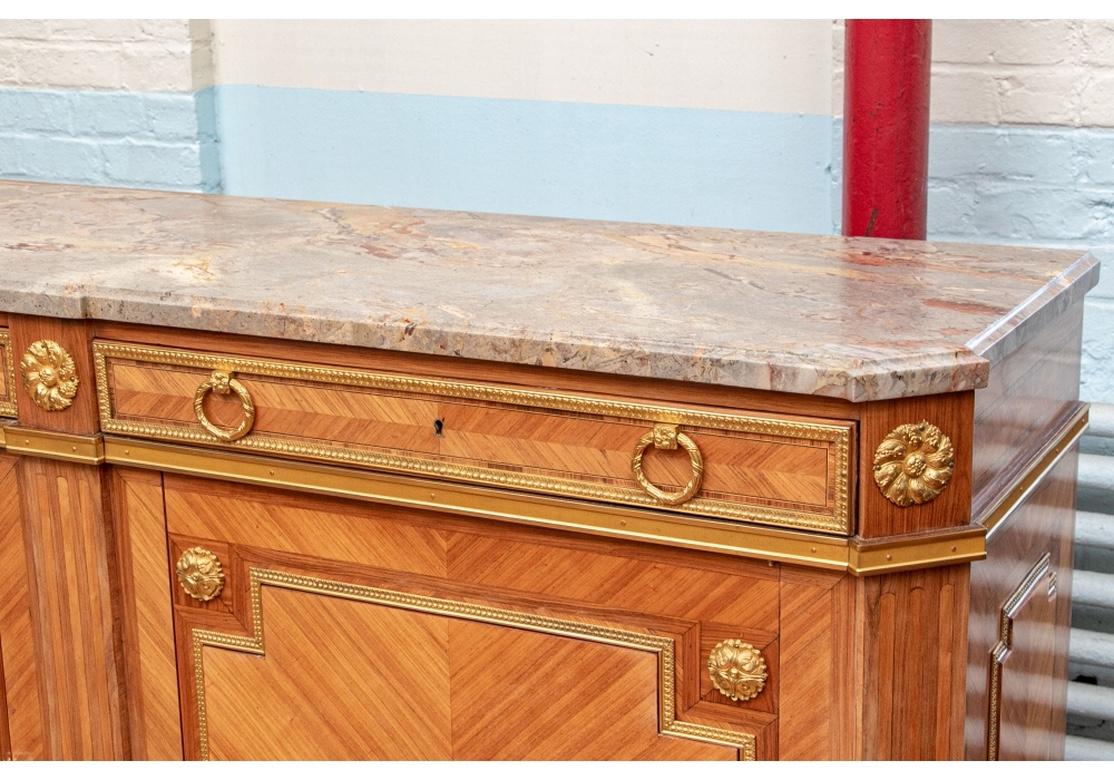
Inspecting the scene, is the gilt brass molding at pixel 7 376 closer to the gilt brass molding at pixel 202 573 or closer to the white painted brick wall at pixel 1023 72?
the gilt brass molding at pixel 202 573

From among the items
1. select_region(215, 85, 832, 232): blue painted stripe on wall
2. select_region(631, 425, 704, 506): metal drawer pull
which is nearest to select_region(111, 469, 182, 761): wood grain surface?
select_region(631, 425, 704, 506): metal drawer pull

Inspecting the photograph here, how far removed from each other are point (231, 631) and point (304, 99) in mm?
1738

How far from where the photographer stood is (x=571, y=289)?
74.7 inches

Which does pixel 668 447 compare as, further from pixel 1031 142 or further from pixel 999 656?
pixel 1031 142

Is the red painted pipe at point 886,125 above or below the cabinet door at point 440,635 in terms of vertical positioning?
above

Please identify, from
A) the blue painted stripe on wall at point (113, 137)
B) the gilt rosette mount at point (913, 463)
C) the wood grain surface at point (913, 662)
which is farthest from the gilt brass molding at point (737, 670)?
the blue painted stripe on wall at point (113, 137)

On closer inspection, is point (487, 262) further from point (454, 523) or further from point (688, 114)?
point (688, 114)

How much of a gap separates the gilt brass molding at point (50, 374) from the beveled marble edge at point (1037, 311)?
1.15 metres

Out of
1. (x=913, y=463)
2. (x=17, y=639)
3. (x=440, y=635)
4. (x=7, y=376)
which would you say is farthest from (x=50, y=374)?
(x=913, y=463)

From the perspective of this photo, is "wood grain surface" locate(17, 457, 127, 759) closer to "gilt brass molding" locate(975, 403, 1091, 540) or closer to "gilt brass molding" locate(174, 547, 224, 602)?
"gilt brass molding" locate(174, 547, 224, 602)

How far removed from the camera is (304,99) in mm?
3439

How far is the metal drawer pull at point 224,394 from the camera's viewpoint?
1.89 meters

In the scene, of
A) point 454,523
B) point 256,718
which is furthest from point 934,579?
point 256,718

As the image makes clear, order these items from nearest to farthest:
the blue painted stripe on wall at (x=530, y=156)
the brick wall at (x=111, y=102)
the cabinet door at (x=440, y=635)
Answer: the cabinet door at (x=440, y=635), the blue painted stripe on wall at (x=530, y=156), the brick wall at (x=111, y=102)
